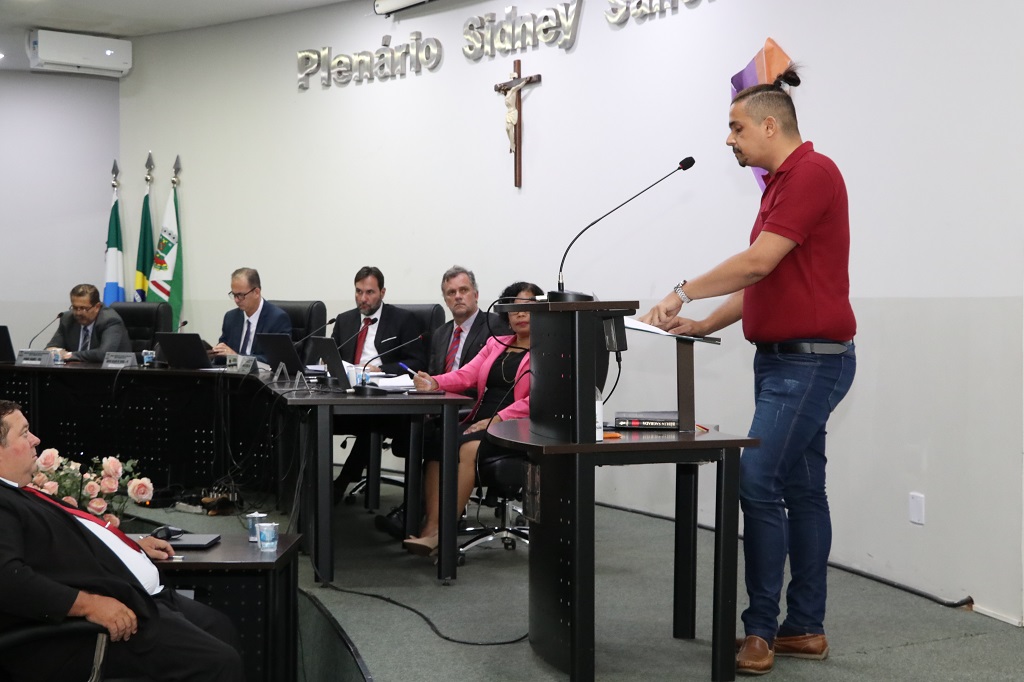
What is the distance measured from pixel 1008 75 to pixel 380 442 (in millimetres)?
3032

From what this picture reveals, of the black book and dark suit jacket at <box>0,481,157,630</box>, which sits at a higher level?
the black book

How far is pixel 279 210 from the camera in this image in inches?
290

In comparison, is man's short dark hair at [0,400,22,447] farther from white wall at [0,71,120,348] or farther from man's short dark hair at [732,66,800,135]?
white wall at [0,71,120,348]

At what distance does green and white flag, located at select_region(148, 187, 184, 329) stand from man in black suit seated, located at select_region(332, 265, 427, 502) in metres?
2.80

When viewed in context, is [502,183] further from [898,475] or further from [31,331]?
[31,331]

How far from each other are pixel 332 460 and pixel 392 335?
188 centimetres

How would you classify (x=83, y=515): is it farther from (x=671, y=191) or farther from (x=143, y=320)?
(x=143, y=320)

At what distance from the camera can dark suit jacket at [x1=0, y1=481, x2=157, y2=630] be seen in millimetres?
2035

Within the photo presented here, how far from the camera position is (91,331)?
6.34m

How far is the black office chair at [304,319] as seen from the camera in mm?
5734

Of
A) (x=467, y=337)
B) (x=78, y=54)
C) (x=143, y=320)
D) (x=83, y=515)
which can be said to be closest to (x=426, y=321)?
(x=467, y=337)

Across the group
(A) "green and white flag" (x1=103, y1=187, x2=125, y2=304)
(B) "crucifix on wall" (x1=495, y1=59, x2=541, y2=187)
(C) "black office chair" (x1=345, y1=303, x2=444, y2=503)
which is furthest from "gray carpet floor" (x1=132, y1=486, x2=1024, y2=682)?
(A) "green and white flag" (x1=103, y1=187, x2=125, y2=304)

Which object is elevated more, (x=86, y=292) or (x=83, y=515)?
(x=86, y=292)

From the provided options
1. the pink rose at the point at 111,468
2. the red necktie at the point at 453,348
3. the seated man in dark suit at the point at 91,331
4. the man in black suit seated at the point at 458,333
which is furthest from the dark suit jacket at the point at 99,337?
the pink rose at the point at 111,468
